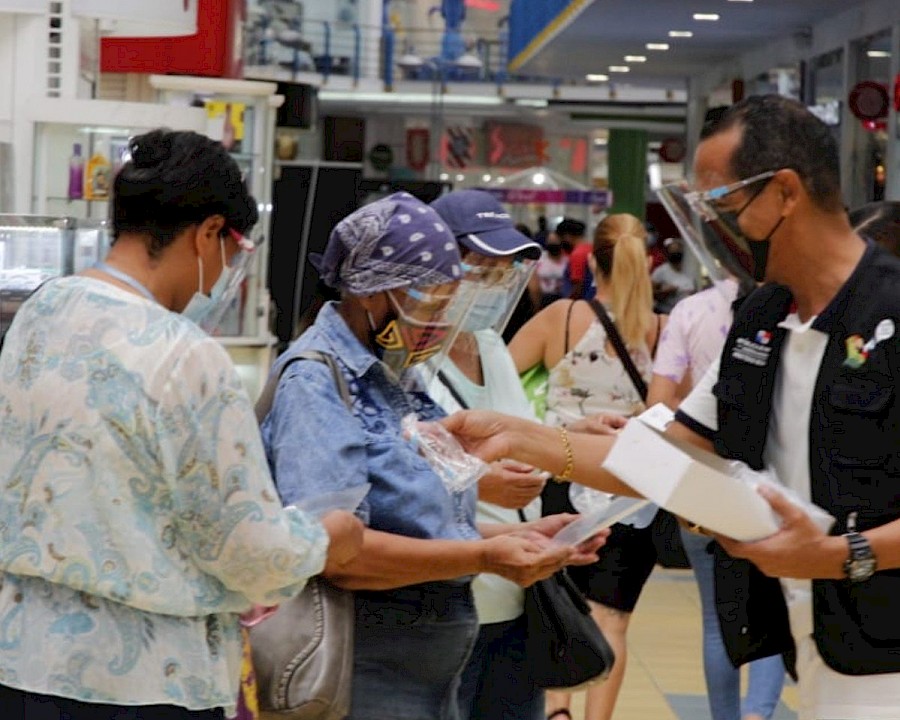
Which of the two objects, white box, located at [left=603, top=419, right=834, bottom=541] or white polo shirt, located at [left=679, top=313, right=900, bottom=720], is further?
white polo shirt, located at [left=679, top=313, right=900, bottom=720]

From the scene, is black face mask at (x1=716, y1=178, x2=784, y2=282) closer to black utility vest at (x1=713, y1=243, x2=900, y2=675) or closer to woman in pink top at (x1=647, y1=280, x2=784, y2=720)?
black utility vest at (x1=713, y1=243, x2=900, y2=675)

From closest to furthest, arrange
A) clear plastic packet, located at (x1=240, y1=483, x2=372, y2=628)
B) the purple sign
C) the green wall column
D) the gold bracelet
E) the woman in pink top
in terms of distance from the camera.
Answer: clear plastic packet, located at (x1=240, y1=483, x2=372, y2=628)
the gold bracelet
the woman in pink top
the purple sign
the green wall column

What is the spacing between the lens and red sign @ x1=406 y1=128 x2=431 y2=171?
119 ft

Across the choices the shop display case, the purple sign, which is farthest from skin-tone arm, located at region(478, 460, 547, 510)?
the purple sign

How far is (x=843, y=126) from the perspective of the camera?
45.8 ft

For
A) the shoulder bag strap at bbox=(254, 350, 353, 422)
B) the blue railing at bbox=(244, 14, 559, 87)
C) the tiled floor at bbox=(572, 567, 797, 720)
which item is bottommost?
the tiled floor at bbox=(572, 567, 797, 720)

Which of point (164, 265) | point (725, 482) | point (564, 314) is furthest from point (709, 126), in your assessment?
point (564, 314)

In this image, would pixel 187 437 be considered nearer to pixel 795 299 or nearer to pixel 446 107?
pixel 795 299

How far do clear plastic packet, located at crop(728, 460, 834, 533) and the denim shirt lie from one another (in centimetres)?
70

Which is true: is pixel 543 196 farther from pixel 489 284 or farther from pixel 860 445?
pixel 860 445

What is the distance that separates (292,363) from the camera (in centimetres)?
355

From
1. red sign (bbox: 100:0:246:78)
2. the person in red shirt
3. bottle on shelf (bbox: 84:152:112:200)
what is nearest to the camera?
bottle on shelf (bbox: 84:152:112:200)

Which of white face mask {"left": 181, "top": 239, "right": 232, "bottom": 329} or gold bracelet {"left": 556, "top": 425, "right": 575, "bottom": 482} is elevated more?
white face mask {"left": 181, "top": 239, "right": 232, "bottom": 329}

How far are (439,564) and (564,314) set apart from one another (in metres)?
3.43
